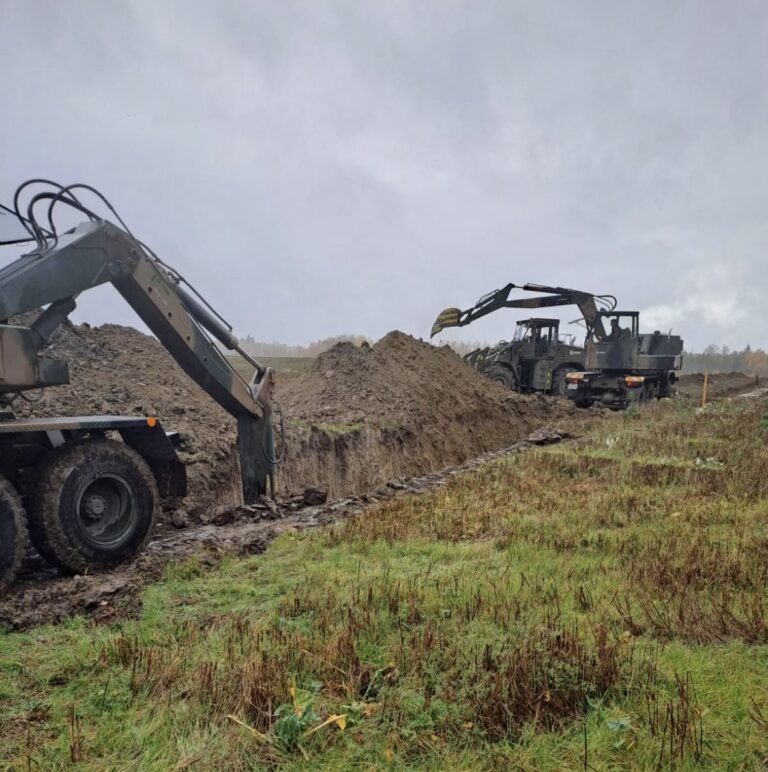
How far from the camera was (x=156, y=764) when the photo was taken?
8.44ft

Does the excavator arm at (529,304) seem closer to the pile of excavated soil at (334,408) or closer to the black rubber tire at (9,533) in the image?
the pile of excavated soil at (334,408)

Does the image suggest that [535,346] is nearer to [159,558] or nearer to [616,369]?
[616,369]

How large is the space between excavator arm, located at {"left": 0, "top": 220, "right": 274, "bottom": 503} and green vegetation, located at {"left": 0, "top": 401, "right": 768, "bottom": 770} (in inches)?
79.3

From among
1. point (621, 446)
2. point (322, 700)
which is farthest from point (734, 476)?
point (322, 700)

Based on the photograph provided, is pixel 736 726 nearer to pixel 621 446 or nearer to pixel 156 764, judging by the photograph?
pixel 156 764

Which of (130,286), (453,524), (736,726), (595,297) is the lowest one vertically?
(736,726)

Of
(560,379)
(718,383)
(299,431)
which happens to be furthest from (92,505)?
(718,383)

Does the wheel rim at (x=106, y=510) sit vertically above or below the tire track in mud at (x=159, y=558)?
above

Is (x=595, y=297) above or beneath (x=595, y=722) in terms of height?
above

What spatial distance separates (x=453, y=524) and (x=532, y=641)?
279cm

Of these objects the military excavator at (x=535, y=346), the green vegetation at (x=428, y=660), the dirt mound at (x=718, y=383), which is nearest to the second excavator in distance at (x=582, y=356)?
the military excavator at (x=535, y=346)

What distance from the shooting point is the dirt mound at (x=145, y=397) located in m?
9.38

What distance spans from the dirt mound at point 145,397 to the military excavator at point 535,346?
1248 centimetres

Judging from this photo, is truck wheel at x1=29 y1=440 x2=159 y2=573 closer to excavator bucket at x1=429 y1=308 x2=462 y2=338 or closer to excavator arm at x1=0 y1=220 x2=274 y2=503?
excavator arm at x1=0 y1=220 x2=274 y2=503
